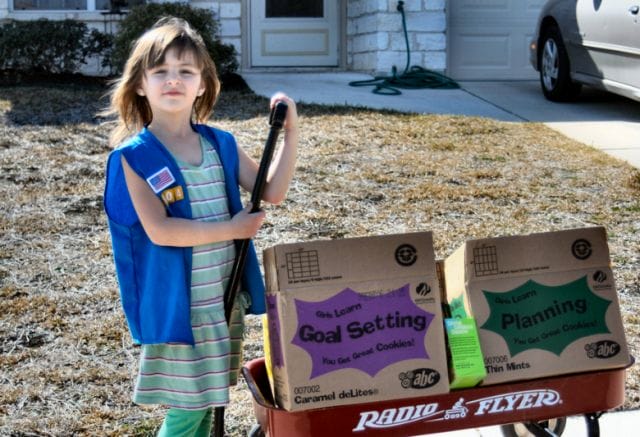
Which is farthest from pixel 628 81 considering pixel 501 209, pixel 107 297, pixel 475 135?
pixel 107 297

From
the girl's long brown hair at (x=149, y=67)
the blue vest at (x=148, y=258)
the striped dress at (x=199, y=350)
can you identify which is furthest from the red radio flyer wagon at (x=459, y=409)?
the girl's long brown hair at (x=149, y=67)

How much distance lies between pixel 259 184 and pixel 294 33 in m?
11.4

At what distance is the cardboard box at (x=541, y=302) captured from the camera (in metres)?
2.60

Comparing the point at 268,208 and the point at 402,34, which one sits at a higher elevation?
the point at 402,34

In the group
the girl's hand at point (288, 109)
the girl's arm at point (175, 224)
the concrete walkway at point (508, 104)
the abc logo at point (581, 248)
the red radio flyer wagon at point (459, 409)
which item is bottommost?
the concrete walkway at point (508, 104)

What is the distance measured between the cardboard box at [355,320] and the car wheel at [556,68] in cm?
826

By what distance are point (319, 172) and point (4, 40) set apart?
233 inches

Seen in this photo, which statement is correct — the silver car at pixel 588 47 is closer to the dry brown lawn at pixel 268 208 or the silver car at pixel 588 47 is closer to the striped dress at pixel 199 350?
the dry brown lawn at pixel 268 208

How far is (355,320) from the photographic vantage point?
2486 millimetres

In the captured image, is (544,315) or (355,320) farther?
(544,315)

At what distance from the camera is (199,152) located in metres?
2.90

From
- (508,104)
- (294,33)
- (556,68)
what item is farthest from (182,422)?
(294,33)

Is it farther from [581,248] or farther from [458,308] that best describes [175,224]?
[581,248]

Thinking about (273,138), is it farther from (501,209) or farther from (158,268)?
(501,209)
